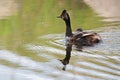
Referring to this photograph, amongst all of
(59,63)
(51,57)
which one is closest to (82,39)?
(51,57)

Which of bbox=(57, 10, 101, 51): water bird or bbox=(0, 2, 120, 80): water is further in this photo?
bbox=(57, 10, 101, 51): water bird

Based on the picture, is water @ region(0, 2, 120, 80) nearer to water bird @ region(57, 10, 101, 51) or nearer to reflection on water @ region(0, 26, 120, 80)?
reflection on water @ region(0, 26, 120, 80)

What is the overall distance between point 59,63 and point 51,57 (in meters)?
0.52

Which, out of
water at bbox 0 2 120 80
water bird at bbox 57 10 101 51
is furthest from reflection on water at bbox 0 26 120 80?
water bird at bbox 57 10 101 51

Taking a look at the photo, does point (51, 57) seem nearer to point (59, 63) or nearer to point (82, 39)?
point (59, 63)

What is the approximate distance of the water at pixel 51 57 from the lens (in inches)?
405

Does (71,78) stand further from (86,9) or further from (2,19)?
(86,9)

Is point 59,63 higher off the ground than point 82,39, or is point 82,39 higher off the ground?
point 82,39

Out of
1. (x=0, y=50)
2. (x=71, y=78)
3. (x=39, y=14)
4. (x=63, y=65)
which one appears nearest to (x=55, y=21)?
(x=39, y=14)

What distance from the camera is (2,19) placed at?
16.4 metres

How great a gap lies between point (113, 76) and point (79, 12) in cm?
860

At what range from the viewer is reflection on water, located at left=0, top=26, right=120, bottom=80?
33.5ft

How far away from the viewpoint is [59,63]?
37.1 ft

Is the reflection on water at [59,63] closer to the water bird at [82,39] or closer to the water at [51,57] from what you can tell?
the water at [51,57]
